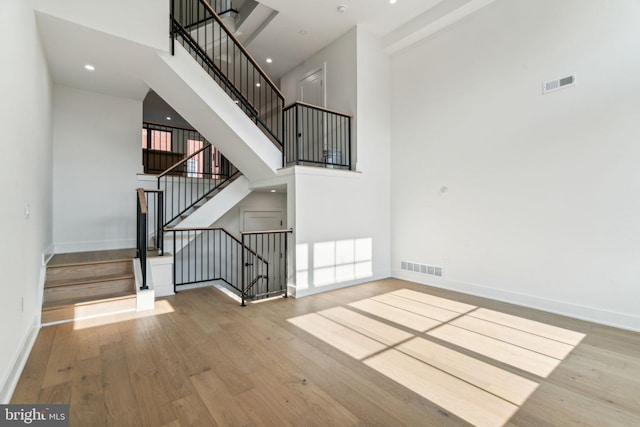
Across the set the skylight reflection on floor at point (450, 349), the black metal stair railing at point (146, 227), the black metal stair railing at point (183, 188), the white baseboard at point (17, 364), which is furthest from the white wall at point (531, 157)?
the white baseboard at point (17, 364)

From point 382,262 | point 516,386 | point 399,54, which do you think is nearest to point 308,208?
point 382,262

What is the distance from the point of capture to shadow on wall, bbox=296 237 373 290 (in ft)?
14.9

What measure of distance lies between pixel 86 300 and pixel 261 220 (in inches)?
166

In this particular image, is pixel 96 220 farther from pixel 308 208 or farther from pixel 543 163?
pixel 543 163

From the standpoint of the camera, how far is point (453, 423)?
5.83ft

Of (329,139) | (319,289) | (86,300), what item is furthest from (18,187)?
(329,139)

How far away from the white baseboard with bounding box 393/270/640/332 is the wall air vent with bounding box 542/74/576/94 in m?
2.70

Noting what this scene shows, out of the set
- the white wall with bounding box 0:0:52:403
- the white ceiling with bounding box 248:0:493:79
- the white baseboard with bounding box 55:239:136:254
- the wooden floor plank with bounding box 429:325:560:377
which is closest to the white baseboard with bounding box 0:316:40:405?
the white wall with bounding box 0:0:52:403

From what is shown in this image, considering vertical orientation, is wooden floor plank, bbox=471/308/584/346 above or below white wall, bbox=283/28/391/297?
below

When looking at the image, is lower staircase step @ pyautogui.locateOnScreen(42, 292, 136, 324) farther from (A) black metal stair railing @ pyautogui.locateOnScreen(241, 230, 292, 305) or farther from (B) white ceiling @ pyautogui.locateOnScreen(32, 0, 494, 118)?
(B) white ceiling @ pyautogui.locateOnScreen(32, 0, 494, 118)

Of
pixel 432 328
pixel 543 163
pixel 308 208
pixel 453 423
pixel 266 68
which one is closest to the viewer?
pixel 453 423

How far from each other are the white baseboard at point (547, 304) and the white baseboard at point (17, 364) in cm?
509

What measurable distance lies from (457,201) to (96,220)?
6529 millimetres

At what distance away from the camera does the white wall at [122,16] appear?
10.4 ft
